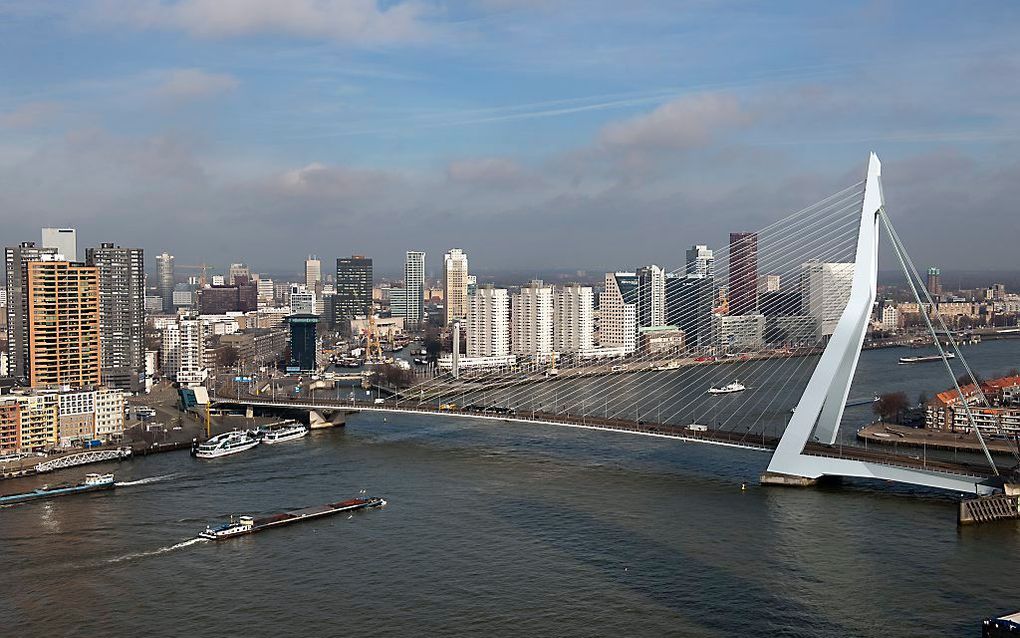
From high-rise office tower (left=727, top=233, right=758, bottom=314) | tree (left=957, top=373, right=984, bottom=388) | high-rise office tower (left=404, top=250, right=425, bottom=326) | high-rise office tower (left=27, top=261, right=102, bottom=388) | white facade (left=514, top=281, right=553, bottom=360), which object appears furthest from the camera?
high-rise office tower (left=404, top=250, right=425, bottom=326)

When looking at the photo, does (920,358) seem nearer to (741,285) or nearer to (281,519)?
(741,285)

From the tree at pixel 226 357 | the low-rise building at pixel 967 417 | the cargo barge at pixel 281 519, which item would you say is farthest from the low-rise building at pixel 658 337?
the cargo barge at pixel 281 519

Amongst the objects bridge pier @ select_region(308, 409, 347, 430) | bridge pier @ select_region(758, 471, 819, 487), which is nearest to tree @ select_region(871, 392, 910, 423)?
bridge pier @ select_region(758, 471, 819, 487)

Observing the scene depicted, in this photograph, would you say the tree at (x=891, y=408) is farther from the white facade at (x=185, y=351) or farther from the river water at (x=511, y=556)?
the white facade at (x=185, y=351)

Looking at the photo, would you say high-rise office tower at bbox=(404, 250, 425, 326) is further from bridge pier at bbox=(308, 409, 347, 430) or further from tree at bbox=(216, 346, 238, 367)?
bridge pier at bbox=(308, 409, 347, 430)

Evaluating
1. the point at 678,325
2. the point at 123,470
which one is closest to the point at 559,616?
the point at 123,470

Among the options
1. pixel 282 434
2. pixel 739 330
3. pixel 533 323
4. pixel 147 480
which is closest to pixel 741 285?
pixel 739 330
